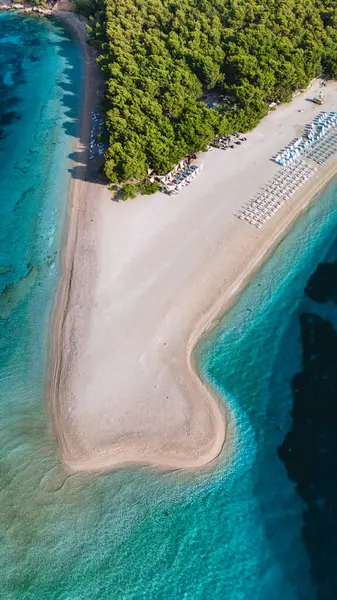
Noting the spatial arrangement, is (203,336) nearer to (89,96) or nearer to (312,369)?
(312,369)

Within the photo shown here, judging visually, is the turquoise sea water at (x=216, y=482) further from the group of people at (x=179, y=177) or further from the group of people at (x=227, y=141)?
the group of people at (x=227, y=141)

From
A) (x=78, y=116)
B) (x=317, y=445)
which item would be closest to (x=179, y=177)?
(x=78, y=116)

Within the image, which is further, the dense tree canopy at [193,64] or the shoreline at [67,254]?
the dense tree canopy at [193,64]

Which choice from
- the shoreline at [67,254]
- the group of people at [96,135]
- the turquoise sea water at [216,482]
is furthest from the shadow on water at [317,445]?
the group of people at [96,135]

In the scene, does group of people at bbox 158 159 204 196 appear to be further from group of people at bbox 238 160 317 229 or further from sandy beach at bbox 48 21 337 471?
group of people at bbox 238 160 317 229

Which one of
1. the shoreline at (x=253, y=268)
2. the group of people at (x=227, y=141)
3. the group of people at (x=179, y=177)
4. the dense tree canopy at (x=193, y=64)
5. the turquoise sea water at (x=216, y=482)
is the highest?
the dense tree canopy at (x=193, y=64)

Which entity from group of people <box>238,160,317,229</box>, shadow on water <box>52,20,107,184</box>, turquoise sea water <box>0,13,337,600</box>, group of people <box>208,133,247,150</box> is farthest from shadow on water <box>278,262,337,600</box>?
shadow on water <box>52,20,107,184</box>

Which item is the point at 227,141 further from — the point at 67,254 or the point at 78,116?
the point at 67,254
